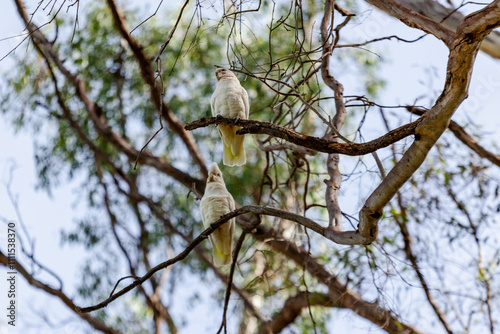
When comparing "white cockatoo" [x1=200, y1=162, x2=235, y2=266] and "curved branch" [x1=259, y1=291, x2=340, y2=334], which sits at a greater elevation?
"curved branch" [x1=259, y1=291, x2=340, y2=334]

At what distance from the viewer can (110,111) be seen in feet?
19.3

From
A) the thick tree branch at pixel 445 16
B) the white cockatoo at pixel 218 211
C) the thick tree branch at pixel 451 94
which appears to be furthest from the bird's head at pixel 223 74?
the thick tree branch at pixel 451 94

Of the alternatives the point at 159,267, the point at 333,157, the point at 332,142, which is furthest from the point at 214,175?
the point at 332,142

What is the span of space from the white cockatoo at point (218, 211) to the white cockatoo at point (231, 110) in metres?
0.13

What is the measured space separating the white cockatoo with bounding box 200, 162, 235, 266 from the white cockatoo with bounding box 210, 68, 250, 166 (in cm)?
13

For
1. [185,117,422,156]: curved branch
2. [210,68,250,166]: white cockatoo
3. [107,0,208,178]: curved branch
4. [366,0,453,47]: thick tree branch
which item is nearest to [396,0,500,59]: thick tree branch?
[366,0,453,47]: thick tree branch

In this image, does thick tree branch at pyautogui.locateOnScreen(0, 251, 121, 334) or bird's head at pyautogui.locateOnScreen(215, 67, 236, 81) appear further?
thick tree branch at pyautogui.locateOnScreen(0, 251, 121, 334)

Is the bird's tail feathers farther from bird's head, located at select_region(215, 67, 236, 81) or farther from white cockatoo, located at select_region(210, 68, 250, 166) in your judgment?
bird's head, located at select_region(215, 67, 236, 81)

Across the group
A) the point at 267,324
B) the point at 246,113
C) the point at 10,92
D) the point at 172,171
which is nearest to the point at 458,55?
the point at 246,113

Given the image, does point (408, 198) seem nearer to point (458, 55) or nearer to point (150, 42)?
point (458, 55)

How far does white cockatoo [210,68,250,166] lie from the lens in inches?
95.7

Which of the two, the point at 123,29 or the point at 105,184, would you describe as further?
the point at 105,184

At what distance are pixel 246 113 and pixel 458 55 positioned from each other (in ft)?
3.83

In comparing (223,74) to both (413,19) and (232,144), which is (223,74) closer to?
(232,144)
